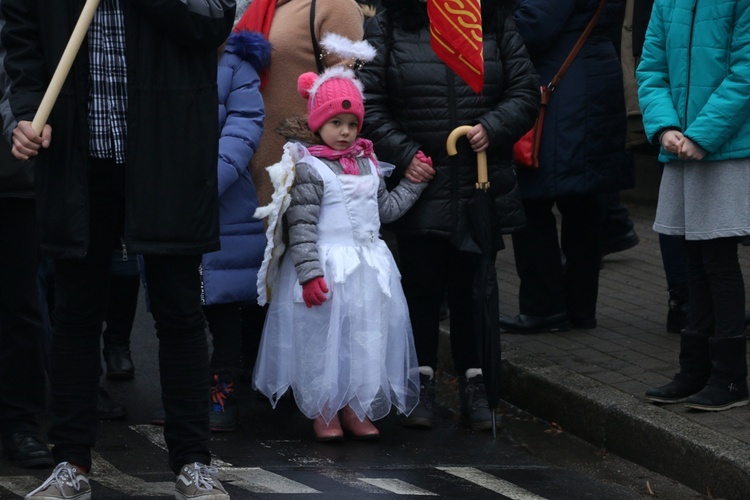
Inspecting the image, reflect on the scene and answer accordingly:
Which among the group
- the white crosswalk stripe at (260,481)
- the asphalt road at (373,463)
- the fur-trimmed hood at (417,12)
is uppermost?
the fur-trimmed hood at (417,12)

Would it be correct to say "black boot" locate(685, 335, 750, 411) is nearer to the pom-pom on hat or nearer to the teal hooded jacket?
the teal hooded jacket

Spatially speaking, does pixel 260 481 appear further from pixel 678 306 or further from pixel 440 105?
pixel 678 306

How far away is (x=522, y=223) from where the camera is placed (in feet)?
20.7

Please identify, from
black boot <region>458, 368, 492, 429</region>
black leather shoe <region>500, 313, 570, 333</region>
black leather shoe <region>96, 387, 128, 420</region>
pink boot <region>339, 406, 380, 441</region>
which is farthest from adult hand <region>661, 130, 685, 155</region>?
black leather shoe <region>96, 387, 128, 420</region>

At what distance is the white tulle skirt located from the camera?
5883 millimetres

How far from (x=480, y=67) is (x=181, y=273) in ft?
6.53

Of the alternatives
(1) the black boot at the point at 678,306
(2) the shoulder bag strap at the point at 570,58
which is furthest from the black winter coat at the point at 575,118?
(1) the black boot at the point at 678,306

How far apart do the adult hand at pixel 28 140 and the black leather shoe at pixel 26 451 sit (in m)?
1.39

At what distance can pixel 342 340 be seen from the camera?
5.91m

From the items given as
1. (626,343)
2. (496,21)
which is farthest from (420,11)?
(626,343)

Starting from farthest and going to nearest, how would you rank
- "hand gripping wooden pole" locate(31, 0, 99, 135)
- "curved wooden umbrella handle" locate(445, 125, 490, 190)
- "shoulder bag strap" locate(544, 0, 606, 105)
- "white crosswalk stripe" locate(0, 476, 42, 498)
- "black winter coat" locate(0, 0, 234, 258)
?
"shoulder bag strap" locate(544, 0, 606, 105)
"curved wooden umbrella handle" locate(445, 125, 490, 190)
"white crosswalk stripe" locate(0, 476, 42, 498)
"black winter coat" locate(0, 0, 234, 258)
"hand gripping wooden pole" locate(31, 0, 99, 135)

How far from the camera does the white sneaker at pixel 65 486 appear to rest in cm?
452

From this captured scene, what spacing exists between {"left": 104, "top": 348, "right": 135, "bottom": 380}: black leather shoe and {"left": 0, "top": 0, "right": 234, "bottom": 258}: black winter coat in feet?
8.14

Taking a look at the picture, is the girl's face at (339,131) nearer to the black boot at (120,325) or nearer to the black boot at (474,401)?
the black boot at (474,401)
